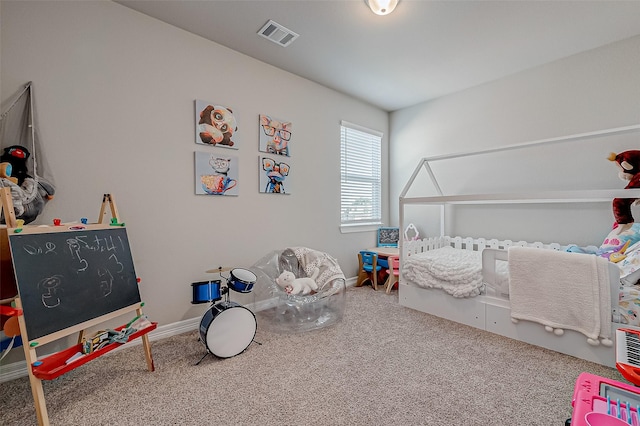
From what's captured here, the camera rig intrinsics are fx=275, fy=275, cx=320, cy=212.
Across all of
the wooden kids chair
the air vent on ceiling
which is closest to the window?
the wooden kids chair

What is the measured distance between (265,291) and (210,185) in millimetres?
1049

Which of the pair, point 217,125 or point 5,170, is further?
point 217,125

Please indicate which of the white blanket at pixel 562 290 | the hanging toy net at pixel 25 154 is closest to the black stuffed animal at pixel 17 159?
the hanging toy net at pixel 25 154

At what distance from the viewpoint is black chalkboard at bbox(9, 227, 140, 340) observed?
1.30 m

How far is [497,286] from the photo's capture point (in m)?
2.13

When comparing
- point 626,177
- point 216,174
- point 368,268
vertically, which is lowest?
point 368,268

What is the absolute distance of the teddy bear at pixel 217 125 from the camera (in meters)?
2.37

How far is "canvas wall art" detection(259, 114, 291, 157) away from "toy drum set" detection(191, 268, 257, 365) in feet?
4.44

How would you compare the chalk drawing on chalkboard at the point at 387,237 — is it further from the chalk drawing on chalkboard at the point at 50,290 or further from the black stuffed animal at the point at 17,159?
the black stuffed animal at the point at 17,159

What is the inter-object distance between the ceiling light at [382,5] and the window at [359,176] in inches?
61.9

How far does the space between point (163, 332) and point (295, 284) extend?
1.10m

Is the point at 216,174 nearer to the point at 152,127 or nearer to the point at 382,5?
the point at 152,127

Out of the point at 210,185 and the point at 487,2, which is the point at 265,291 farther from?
the point at 487,2

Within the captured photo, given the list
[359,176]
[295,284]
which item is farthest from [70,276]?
[359,176]
